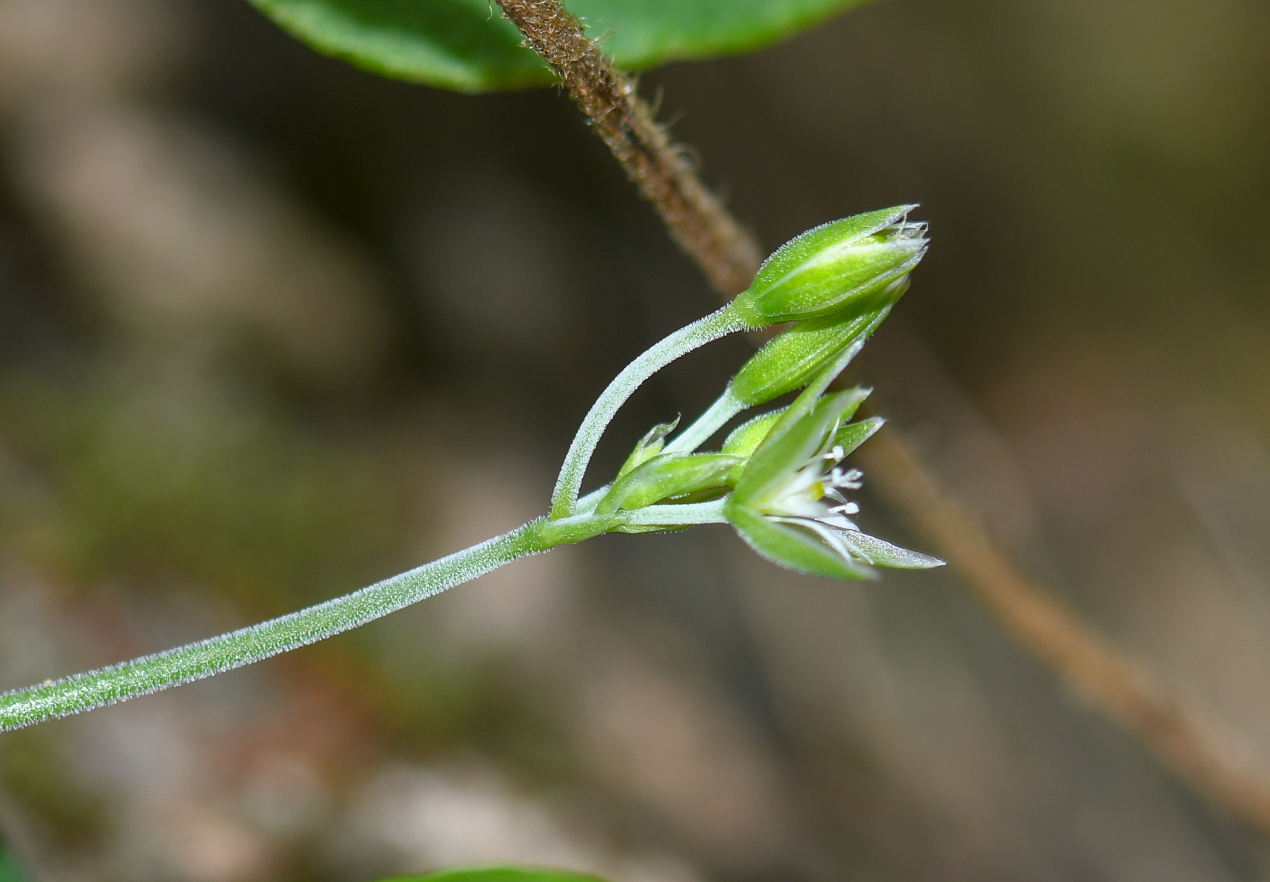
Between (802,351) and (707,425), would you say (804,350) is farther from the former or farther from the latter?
(707,425)

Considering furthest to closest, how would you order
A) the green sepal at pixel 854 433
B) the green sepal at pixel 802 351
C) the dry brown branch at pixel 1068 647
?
the dry brown branch at pixel 1068 647, the green sepal at pixel 854 433, the green sepal at pixel 802 351

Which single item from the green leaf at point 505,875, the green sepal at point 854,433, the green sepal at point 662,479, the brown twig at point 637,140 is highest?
the brown twig at point 637,140

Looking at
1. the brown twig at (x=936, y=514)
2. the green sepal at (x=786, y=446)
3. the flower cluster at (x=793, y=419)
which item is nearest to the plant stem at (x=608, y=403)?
the flower cluster at (x=793, y=419)

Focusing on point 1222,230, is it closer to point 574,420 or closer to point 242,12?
Result: point 574,420

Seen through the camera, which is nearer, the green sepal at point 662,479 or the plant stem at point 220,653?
the plant stem at point 220,653

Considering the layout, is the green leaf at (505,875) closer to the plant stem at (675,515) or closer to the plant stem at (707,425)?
the plant stem at (675,515)

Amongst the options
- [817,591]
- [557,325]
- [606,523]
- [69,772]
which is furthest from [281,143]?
[606,523]

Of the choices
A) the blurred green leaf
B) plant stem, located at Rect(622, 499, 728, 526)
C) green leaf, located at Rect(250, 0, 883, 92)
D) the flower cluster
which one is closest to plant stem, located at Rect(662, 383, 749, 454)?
the flower cluster
